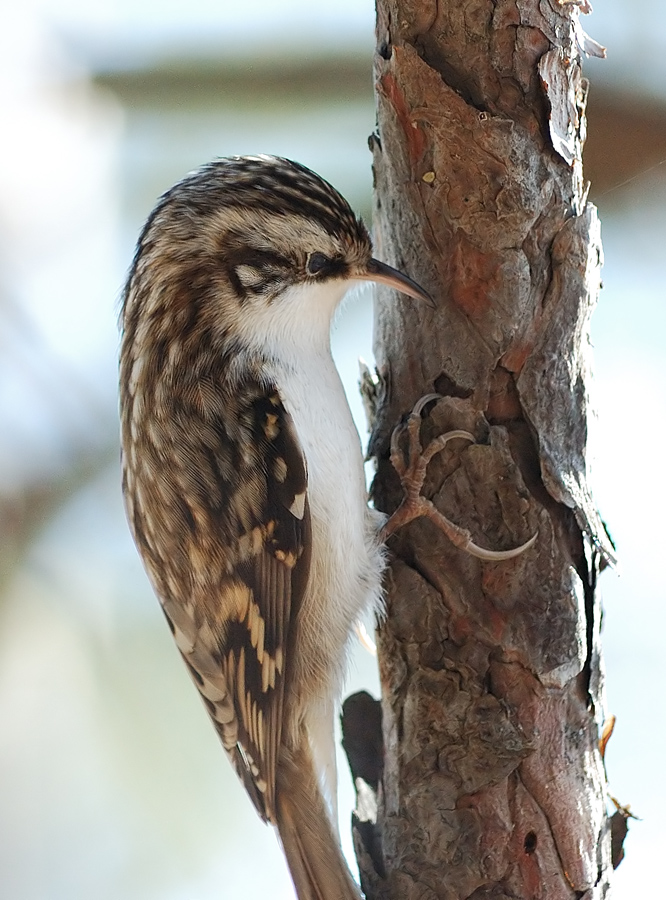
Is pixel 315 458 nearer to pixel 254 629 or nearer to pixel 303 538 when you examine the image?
pixel 303 538

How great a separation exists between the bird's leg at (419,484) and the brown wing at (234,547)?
0.12 m

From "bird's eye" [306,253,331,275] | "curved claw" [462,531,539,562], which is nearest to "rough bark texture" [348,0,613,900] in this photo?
"curved claw" [462,531,539,562]

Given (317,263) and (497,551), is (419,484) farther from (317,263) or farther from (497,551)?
(317,263)

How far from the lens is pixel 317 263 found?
1.18m

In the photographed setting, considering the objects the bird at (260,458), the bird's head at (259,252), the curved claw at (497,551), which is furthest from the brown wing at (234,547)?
the curved claw at (497,551)

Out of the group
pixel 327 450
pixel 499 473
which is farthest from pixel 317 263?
pixel 499 473

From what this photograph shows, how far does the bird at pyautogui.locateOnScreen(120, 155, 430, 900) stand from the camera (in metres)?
1.19

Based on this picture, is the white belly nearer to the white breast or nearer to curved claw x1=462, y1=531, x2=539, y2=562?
the white breast

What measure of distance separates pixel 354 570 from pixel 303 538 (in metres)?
0.08

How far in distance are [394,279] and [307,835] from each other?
732mm

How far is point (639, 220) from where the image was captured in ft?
6.67

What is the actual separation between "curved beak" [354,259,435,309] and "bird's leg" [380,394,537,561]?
4.8 inches

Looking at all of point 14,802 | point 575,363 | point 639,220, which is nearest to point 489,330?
point 575,363

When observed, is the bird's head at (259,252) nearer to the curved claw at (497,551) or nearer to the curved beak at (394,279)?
the curved beak at (394,279)
